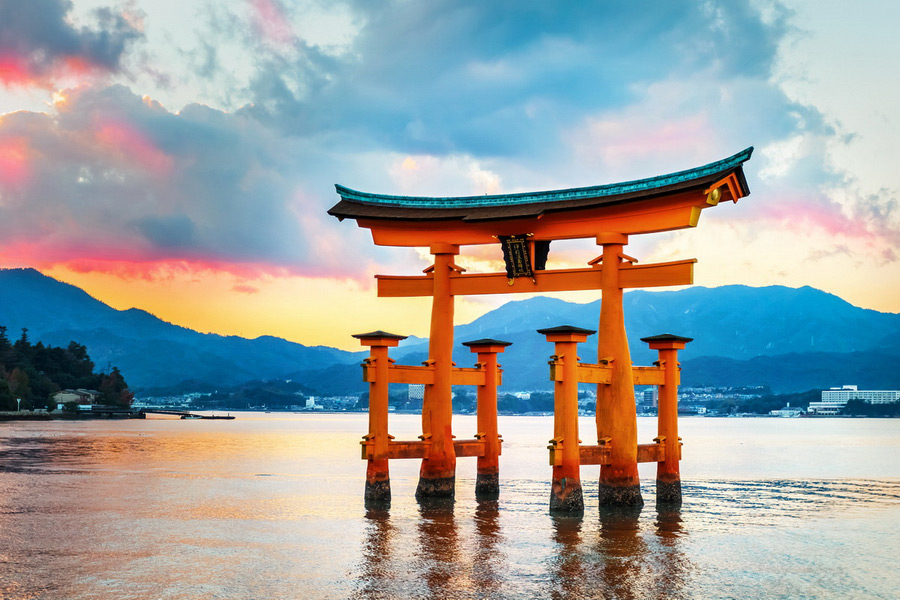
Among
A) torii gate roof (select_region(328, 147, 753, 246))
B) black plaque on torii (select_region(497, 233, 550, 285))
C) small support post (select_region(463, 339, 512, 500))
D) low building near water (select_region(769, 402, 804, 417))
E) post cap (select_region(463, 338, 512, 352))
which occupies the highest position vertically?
torii gate roof (select_region(328, 147, 753, 246))

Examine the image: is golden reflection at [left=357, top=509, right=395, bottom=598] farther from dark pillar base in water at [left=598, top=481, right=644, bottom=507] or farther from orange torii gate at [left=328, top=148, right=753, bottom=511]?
dark pillar base in water at [left=598, top=481, right=644, bottom=507]

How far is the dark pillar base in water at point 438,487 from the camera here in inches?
941

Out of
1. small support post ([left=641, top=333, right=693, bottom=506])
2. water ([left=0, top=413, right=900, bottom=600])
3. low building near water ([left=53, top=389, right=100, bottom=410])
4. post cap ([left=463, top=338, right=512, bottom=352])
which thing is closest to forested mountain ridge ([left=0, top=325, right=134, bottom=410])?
low building near water ([left=53, top=389, right=100, bottom=410])

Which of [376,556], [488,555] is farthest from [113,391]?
[488,555]

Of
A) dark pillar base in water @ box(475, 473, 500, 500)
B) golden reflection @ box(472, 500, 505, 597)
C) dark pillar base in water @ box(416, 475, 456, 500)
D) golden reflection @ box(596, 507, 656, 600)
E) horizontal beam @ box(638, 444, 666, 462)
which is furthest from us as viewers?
dark pillar base in water @ box(475, 473, 500, 500)

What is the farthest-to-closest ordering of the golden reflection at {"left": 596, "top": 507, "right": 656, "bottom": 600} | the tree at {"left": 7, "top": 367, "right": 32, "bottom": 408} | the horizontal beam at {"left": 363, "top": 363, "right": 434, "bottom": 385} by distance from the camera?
the tree at {"left": 7, "top": 367, "right": 32, "bottom": 408} < the horizontal beam at {"left": 363, "top": 363, "right": 434, "bottom": 385} < the golden reflection at {"left": 596, "top": 507, "right": 656, "bottom": 600}

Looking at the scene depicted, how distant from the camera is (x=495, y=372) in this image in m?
25.4

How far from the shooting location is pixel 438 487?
23938 mm

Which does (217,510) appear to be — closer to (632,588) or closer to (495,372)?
(495,372)

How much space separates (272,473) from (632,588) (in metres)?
30.3

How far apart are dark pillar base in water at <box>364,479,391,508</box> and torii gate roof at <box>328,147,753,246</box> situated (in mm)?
6416

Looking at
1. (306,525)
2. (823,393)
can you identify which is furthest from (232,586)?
(823,393)

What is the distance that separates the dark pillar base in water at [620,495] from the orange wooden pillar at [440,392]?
417 cm

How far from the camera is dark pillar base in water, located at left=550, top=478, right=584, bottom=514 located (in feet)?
67.5
